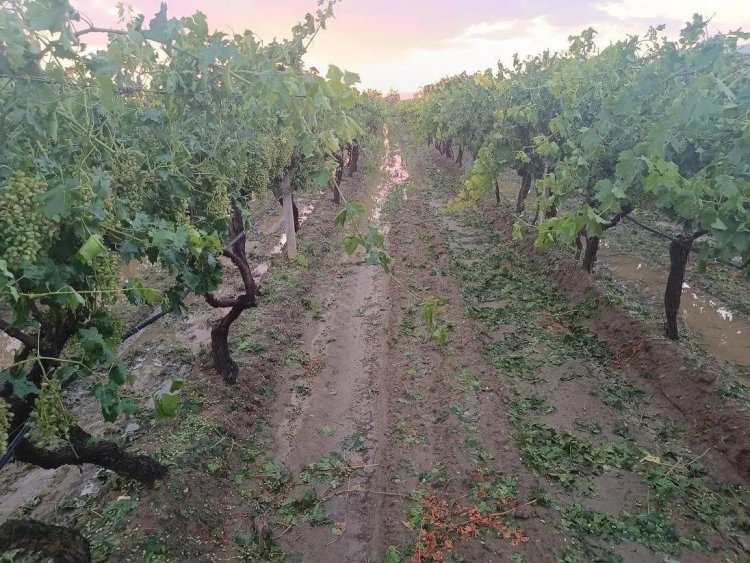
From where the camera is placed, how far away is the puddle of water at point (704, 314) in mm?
10648

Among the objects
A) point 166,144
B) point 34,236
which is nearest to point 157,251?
point 34,236

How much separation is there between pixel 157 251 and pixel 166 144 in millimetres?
2066

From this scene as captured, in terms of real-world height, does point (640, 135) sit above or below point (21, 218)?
above

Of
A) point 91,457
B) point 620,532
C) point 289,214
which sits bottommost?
point 620,532

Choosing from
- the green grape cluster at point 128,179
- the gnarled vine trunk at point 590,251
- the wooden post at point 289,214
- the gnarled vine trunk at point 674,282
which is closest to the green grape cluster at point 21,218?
the green grape cluster at point 128,179

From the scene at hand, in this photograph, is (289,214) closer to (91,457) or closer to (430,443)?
(430,443)

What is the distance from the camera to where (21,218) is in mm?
2951

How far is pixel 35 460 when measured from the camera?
208 inches

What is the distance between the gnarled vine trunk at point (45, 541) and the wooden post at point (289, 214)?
1073 cm

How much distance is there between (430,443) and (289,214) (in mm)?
9246

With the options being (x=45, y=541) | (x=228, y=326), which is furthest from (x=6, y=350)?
(x=45, y=541)

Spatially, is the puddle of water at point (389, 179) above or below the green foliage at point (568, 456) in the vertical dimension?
above

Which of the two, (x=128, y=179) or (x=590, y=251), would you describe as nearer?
(x=128, y=179)

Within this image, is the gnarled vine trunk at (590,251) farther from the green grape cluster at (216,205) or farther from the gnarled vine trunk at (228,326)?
the green grape cluster at (216,205)
